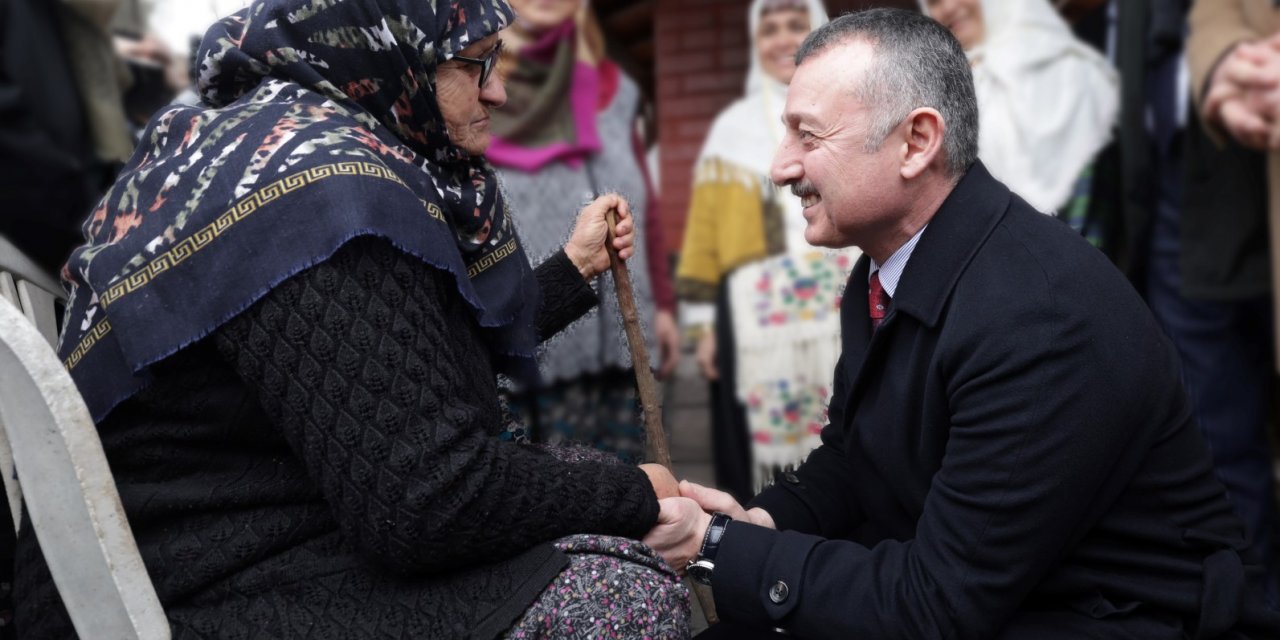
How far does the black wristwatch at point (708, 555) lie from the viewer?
1.92 meters

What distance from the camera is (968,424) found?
1692mm

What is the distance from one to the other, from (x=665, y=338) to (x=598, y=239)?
69.2 inches

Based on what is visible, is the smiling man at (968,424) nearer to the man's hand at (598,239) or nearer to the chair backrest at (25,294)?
the man's hand at (598,239)

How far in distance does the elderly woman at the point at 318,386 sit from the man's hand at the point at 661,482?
4.6 inches

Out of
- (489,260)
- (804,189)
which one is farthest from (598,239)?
(804,189)

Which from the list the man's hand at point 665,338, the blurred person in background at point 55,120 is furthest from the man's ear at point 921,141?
the blurred person in background at point 55,120

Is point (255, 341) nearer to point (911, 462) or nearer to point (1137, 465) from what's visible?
point (911, 462)

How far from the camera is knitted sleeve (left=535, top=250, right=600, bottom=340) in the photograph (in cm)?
245

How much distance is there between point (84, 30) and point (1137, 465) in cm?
323

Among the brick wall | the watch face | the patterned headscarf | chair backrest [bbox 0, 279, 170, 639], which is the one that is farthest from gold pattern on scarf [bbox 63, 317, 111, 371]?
the brick wall

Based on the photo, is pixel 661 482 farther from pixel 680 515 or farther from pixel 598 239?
pixel 598 239

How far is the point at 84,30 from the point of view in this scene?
11.6 feet

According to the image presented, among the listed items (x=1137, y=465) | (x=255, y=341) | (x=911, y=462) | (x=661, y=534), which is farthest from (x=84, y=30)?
(x=1137, y=465)

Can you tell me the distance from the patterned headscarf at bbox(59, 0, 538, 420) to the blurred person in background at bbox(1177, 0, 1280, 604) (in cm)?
194
